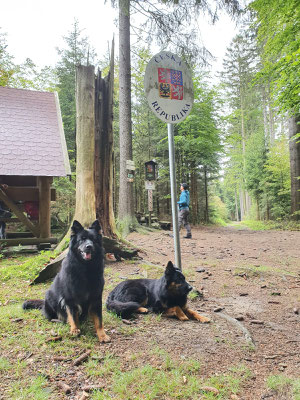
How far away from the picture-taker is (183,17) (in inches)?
410

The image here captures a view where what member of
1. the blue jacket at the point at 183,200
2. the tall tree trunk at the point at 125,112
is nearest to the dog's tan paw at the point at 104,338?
the tall tree trunk at the point at 125,112

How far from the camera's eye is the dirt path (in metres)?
2.51

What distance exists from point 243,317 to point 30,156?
7071 mm

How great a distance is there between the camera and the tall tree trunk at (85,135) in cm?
588

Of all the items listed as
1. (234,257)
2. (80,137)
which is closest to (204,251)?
(234,257)

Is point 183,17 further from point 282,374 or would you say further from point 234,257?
point 282,374

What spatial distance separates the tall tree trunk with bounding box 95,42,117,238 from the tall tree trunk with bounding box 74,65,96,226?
0.95 ft

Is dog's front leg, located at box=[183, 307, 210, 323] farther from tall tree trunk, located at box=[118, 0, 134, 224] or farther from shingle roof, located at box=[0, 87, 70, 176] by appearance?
tall tree trunk, located at box=[118, 0, 134, 224]

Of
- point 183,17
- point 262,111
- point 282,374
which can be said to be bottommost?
point 282,374

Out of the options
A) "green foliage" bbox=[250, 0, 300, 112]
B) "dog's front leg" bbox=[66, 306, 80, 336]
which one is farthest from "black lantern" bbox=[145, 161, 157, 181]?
Result: "dog's front leg" bbox=[66, 306, 80, 336]

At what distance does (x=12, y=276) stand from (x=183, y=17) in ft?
36.1

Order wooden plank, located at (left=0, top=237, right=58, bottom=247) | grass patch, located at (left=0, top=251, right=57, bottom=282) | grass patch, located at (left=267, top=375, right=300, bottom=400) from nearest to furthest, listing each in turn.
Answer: grass patch, located at (left=267, top=375, right=300, bottom=400) → grass patch, located at (left=0, top=251, right=57, bottom=282) → wooden plank, located at (left=0, top=237, right=58, bottom=247)

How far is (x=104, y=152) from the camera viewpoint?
21.0ft

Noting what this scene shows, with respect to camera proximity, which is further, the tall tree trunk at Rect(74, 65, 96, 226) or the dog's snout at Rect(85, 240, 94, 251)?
the tall tree trunk at Rect(74, 65, 96, 226)
